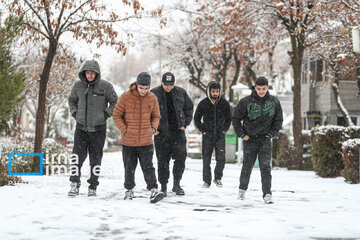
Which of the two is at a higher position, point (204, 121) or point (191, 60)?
point (191, 60)

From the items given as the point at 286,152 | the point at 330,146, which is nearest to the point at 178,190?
the point at 330,146

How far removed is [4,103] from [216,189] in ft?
14.5

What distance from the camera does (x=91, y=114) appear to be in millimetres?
8000

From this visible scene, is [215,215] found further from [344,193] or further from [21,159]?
[21,159]

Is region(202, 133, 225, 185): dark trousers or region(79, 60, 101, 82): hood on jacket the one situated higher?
region(79, 60, 101, 82): hood on jacket

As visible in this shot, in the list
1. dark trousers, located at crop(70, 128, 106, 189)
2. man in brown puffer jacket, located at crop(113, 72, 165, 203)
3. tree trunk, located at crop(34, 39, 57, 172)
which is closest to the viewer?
man in brown puffer jacket, located at crop(113, 72, 165, 203)

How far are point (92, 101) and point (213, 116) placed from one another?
292 cm

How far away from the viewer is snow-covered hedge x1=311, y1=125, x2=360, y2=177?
12.5 metres

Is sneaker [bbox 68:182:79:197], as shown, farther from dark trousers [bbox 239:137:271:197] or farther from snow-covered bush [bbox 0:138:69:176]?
snow-covered bush [bbox 0:138:69:176]

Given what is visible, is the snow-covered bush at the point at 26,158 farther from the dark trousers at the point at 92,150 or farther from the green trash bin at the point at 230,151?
the green trash bin at the point at 230,151

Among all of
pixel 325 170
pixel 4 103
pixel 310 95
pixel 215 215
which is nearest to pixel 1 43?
pixel 4 103

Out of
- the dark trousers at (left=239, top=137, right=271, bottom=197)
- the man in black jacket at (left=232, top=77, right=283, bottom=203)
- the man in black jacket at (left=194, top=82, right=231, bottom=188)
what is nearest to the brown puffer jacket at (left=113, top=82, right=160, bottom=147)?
the man in black jacket at (left=232, top=77, right=283, bottom=203)

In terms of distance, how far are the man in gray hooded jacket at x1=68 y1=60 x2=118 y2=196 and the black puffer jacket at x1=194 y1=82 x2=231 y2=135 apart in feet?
8.26

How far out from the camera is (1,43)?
9719mm
